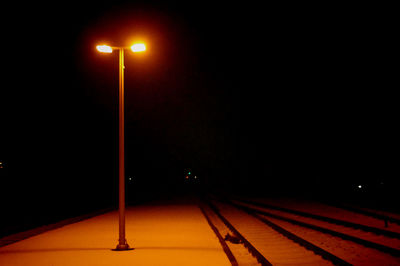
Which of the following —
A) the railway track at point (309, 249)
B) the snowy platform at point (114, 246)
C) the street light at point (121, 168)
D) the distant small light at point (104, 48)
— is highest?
the distant small light at point (104, 48)

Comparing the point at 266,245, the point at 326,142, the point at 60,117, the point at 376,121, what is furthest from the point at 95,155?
the point at 266,245

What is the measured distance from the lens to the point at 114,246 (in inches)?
518

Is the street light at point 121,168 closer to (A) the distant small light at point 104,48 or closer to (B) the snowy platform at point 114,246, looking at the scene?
(A) the distant small light at point 104,48

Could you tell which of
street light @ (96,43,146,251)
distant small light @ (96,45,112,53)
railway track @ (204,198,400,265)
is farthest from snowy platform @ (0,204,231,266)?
distant small light @ (96,45,112,53)

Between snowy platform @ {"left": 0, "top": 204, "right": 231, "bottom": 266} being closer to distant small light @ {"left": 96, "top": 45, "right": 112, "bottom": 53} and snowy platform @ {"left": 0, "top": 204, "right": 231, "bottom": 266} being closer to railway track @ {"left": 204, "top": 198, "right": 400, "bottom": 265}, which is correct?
railway track @ {"left": 204, "top": 198, "right": 400, "bottom": 265}

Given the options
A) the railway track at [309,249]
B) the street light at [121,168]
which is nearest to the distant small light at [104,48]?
the street light at [121,168]

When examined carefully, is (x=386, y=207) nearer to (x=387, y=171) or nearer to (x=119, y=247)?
(x=387, y=171)

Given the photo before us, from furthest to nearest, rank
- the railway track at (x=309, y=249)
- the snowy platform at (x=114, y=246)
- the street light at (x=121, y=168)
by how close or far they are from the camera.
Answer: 1. the street light at (x=121, y=168)
2. the railway track at (x=309, y=249)
3. the snowy platform at (x=114, y=246)

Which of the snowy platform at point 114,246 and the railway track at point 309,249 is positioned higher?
the snowy platform at point 114,246

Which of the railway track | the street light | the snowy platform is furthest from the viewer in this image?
the street light

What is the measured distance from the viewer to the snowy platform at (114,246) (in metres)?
10.5

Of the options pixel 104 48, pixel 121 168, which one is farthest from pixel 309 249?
pixel 104 48

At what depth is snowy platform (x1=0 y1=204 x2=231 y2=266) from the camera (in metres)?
10.5

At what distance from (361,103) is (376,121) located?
2.95m
